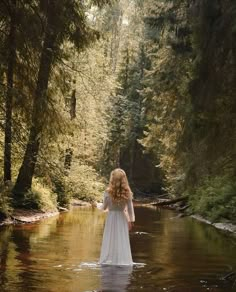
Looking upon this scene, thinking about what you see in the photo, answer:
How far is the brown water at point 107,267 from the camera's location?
9.11m

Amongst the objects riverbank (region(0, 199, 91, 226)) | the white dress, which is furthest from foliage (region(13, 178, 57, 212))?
the white dress

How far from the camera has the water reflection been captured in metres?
8.84

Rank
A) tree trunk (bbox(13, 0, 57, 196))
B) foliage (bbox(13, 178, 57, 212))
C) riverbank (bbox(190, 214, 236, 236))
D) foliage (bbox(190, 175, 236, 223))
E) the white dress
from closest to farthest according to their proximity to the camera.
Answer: the white dress, tree trunk (bbox(13, 0, 57, 196)), riverbank (bbox(190, 214, 236, 236)), foliage (bbox(13, 178, 57, 212)), foliage (bbox(190, 175, 236, 223))

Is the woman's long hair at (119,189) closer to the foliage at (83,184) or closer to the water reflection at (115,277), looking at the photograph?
the water reflection at (115,277)

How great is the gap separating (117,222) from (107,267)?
976 millimetres

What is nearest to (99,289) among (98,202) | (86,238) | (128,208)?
(128,208)

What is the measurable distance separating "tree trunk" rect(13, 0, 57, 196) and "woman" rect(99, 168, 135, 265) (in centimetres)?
464

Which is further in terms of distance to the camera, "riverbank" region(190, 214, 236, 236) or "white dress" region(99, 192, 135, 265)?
"riverbank" region(190, 214, 236, 236)

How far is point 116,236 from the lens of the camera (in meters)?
11.5

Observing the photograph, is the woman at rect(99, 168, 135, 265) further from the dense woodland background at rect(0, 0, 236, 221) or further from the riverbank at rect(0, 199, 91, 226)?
the riverbank at rect(0, 199, 91, 226)

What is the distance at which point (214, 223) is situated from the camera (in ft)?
78.1

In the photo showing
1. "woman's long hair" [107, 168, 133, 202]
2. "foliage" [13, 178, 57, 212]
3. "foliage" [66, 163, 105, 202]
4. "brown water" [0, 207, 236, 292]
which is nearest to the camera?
"brown water" [0, 207, 236, 292]

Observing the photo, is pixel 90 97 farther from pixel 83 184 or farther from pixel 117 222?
pixel 117 222

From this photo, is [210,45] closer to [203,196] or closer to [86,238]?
[86,238]
